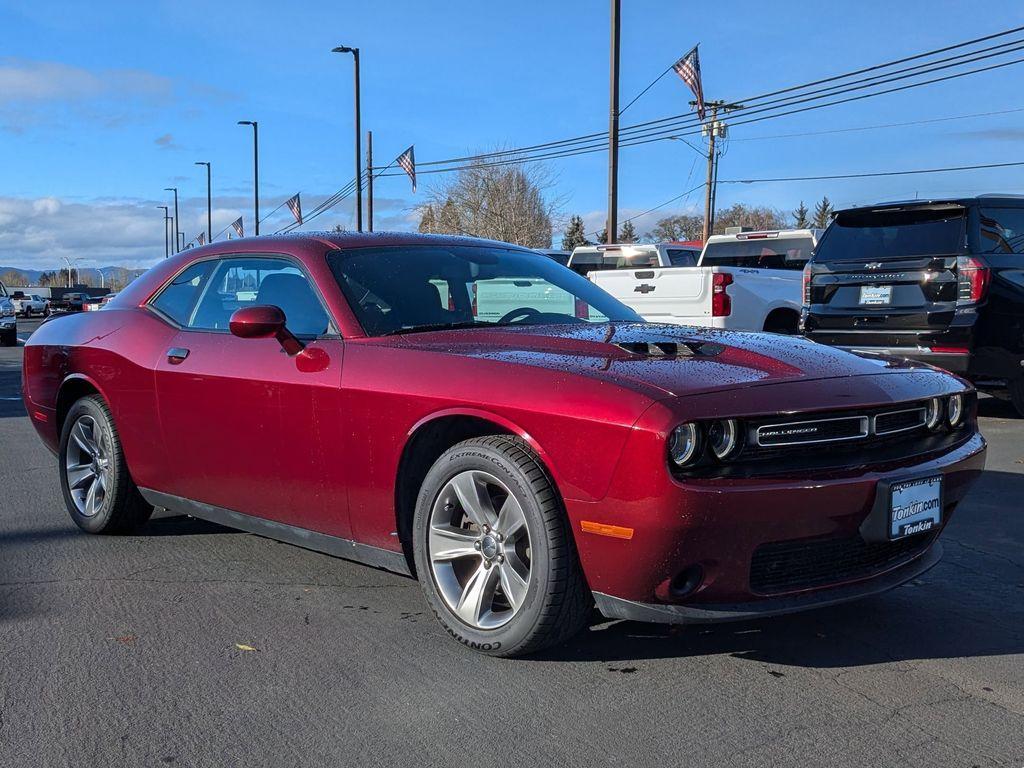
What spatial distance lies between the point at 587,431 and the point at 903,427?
46.9 inches

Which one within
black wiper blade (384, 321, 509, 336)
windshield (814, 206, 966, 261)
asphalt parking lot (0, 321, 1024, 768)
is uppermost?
windshield (814, 206, 966, 261)

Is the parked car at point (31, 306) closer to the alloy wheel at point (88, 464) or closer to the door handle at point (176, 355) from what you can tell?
the alloy wheel at point (88, 464)

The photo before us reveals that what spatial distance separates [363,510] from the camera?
3.72 meters

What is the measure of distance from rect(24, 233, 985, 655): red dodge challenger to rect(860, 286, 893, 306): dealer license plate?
4.93 metres

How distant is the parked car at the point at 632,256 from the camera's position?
57.8 ft

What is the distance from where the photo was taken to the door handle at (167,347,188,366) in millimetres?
4496

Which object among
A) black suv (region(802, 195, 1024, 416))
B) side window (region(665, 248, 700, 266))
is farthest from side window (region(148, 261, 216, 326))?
side window (region(665, 248, 700, 266))

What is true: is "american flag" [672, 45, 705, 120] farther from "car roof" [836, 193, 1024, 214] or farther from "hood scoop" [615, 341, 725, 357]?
"hood scoop" [615, 341, 725, 357]

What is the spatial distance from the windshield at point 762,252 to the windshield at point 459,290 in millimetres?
10913

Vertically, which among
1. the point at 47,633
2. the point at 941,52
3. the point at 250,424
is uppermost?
the point at 941,52

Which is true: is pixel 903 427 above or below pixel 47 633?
above

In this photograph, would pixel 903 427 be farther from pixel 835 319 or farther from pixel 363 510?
pixel 835 319

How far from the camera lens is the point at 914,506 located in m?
3.23

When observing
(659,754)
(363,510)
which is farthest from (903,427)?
(363,510)
